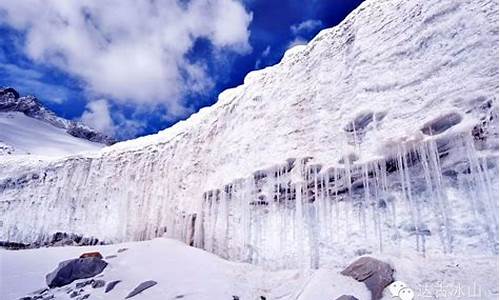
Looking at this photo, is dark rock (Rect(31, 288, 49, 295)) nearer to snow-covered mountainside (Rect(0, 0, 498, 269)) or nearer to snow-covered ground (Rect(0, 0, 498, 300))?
snow-covered ground (Rect(0, 0, 498, 300))

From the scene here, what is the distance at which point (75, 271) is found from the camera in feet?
49.1

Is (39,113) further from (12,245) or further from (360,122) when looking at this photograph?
(360,122)

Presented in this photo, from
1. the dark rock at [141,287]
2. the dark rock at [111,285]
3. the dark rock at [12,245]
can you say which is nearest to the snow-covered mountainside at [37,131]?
the dark rock at [12,245]

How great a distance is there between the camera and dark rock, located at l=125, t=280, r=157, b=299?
12.6 meters

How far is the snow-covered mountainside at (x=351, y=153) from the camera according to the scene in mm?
9328

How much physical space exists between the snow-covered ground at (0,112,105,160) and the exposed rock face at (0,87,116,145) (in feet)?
5.04

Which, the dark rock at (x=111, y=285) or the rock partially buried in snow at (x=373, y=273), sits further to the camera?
the dark rock at (x=111, y=285)

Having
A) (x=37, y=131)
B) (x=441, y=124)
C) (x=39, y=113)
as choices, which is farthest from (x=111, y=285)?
(x=39, y=113)

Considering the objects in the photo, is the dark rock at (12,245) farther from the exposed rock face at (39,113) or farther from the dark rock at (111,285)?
the exposed rock face at (39,113)

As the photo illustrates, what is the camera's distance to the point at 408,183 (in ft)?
33.8

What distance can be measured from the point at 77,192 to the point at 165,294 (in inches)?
563

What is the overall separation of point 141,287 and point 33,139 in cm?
3783

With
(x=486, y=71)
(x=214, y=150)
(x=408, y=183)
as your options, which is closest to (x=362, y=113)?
(x=408, y=183)

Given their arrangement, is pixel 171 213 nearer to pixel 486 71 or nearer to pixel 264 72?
pixel 264 72
